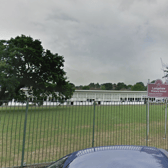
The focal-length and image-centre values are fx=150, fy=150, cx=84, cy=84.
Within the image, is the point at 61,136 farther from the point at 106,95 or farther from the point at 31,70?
the point at 106,95

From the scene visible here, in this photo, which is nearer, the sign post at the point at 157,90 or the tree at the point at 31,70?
the sign post at the point at 157,90

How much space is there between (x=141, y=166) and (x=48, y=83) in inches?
983

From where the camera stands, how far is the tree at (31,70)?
23.4 m

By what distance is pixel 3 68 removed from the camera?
72.4 feet

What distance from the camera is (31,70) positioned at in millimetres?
25984

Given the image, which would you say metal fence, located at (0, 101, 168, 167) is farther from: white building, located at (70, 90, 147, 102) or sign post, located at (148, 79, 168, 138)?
white building, located at (70, 90, 147, 102)

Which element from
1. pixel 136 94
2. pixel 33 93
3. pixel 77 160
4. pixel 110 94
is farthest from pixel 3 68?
pixel 136 94

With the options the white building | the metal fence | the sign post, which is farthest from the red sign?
the white building

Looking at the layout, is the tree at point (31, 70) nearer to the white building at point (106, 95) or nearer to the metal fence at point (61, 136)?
the metal fence at point (61, 136)

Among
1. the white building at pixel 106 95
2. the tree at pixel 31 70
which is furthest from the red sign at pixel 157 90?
the white building at pixel 106 95

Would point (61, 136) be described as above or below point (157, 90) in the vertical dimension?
below

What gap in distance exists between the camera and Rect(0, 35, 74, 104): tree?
922 inches

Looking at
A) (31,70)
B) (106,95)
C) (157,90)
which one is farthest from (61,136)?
(106,95)

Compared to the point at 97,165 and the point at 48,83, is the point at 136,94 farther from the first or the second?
the point at 97,165
